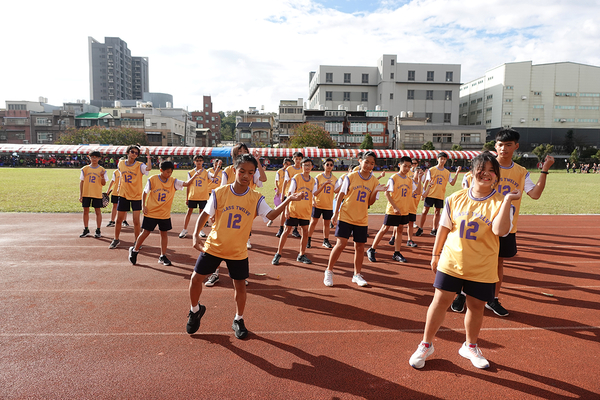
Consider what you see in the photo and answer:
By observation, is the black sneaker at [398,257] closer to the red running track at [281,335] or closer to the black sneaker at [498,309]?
the red running track at [281,335]

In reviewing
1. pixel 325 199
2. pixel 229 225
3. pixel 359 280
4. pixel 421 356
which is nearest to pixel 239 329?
pixel 229 225

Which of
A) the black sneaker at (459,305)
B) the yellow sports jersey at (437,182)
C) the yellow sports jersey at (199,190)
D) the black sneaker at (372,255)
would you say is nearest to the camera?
the black sneaker at (459,305)

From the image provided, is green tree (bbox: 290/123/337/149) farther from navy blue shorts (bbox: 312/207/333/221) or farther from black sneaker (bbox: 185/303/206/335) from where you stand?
black sneaker (bbox: 185/303/206/335)

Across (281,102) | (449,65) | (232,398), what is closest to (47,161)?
(281,102)

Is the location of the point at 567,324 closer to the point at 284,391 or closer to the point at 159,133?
the point at 284,391

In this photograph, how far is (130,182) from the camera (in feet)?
27.0

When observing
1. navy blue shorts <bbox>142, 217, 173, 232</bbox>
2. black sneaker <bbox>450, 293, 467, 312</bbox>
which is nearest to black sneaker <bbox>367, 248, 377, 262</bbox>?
black sneaker <bbox>450, 293, 467, 312</bbox>

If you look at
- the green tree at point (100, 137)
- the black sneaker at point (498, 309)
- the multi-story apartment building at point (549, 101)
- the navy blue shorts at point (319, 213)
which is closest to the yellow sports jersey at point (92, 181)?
the navy blue shorts at point (319, 213)

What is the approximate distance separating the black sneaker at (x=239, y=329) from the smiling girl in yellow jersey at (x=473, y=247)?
73.5 inches

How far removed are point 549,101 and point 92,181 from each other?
8614 centimetres

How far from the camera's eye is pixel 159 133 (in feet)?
253

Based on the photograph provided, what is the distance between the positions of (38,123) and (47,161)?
3190 centimetres

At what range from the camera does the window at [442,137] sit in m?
70.2

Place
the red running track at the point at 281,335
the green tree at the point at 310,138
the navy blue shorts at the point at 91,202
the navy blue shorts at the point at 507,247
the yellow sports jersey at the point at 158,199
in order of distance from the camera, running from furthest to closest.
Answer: the green tree at the point at 310,138, the navy blue shorts at the point at 91,202, the yellow sports jersey at the point at 158,199, the navy blue shorts at the point at 507,247, the red running track at the point at 281,335
